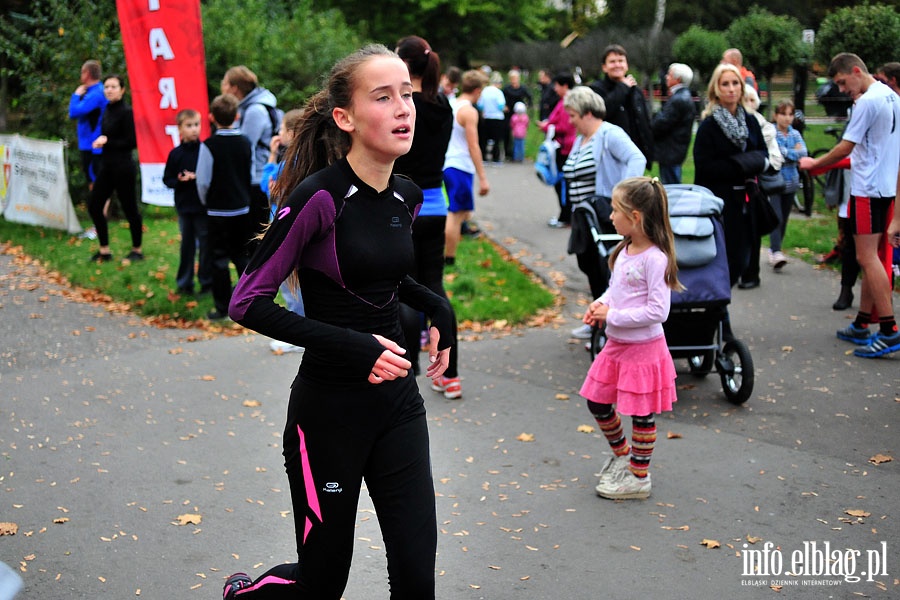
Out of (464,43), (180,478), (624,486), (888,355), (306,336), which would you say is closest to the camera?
(306,336)

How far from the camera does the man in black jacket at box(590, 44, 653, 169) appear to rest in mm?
10289

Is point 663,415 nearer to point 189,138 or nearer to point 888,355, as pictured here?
point 888,355

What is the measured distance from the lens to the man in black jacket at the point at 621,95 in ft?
33.8

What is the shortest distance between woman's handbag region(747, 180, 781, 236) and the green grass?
2.51m

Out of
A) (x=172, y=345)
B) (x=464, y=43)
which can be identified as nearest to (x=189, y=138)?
(x=172, y=345)

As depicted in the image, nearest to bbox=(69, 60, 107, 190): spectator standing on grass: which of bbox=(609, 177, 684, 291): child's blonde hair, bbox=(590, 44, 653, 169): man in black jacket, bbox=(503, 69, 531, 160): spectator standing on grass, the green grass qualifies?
the green grass

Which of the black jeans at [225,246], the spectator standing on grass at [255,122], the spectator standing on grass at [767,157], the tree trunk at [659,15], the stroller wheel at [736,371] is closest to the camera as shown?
the stroller wheel at [736,371]

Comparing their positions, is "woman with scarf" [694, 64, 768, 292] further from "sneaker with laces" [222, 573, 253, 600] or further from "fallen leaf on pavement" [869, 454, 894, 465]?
"sneaker with laces" [222, 573, 253, 600]

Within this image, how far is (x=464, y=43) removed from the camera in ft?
170

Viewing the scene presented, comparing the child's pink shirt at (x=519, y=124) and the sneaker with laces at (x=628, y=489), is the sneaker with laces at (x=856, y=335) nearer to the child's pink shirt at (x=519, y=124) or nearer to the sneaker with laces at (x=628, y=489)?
the sneaker with laces at (x=628, y=489)

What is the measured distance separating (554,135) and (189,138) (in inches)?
241

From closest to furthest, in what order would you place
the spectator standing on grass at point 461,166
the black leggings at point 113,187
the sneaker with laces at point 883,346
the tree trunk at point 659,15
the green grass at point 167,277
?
the sneaker with laces at point 883,346, the green grass at point 167,277, the spectator standing on grass at point 461,166, the black leggings at point 113,187, the tree trunk at point 659,15

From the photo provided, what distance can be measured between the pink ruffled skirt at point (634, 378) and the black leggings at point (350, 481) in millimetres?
2240

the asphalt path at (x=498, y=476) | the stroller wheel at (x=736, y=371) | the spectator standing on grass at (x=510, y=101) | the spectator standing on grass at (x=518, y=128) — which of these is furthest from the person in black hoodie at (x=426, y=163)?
the spectator standing on grass at (x=510, y=101)
